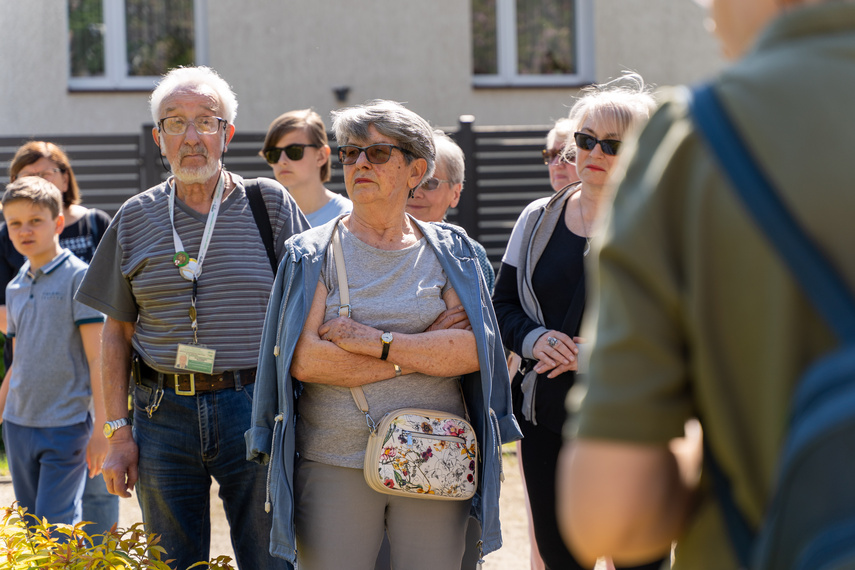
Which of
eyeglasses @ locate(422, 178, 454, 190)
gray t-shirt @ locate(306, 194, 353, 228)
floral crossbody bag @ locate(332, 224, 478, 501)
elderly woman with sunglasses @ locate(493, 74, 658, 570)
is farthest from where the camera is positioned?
gray t-shirt @ locate(306, 194, 353, 228)

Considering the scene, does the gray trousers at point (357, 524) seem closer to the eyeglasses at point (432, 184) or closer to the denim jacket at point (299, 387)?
the denim jacket at point (299, 387)

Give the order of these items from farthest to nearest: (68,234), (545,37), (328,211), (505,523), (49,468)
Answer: (545,37), (505,523), (68,234), (328,211), (49,468)

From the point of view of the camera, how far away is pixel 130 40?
10.7 meters

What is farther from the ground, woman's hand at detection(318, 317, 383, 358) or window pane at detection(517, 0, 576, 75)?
window pane at detection(517, 0, 576, 75)

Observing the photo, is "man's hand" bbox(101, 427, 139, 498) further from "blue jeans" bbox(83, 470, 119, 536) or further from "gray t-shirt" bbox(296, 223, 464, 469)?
"blue jeans" bbox(83, 470, 119, 536)

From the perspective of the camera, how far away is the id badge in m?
3.16

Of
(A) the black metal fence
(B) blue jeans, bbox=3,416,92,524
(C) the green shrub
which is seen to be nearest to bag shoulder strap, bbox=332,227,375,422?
(C) the green shrub

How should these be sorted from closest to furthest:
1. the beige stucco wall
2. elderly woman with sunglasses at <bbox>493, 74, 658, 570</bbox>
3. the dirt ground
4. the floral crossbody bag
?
the floral crossbody bag, elderly woman with sunglasses at <bbox>493, 74, 658, 570</bbox>, the dirt ground, the beige stucco wall

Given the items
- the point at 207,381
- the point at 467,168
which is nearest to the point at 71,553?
the point at 207,381

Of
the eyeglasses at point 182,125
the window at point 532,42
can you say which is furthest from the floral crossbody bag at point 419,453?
the window at point 532,42

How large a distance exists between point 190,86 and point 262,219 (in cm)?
57

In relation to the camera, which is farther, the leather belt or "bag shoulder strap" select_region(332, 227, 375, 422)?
the leather belt

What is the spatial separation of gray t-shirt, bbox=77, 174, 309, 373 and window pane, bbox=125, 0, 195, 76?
7919mm

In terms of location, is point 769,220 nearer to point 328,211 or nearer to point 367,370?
point 367,370
